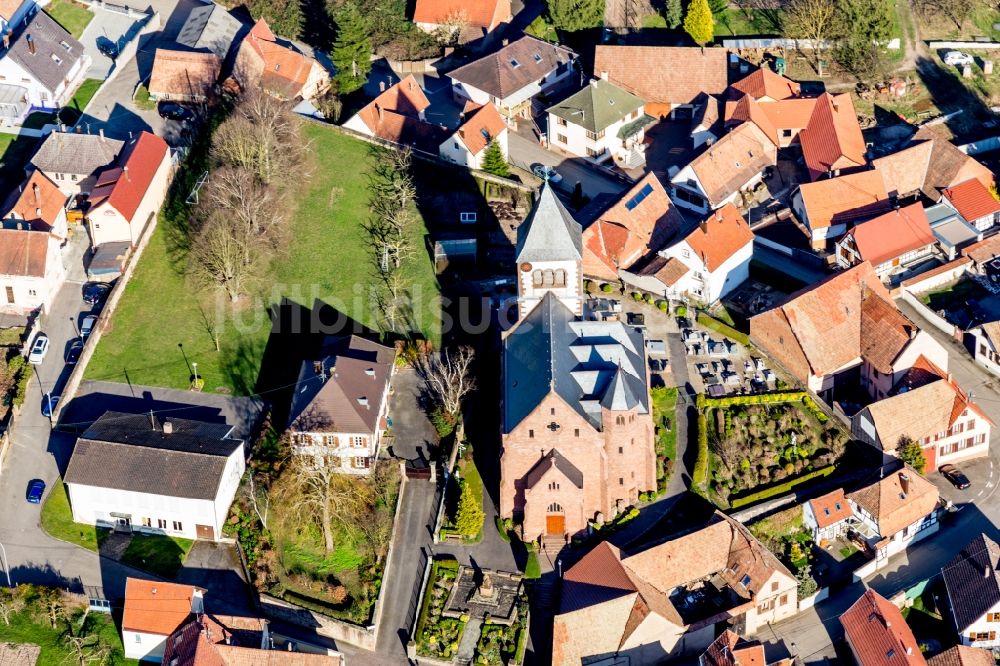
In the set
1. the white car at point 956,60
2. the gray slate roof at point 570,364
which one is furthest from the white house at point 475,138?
the white car at point 956,60

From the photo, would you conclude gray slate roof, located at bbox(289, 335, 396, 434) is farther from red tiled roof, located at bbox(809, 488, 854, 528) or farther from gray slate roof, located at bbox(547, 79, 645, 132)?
gray slate roof, located at bbox(547, 79, 645, 132)

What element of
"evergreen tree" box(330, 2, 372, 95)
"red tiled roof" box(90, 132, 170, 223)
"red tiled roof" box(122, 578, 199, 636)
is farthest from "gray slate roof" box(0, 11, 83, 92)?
"red tiled roof" box(122, 578, 199, 636)

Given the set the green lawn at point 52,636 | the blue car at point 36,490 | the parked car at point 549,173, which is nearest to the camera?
the green lawn at point 52,636

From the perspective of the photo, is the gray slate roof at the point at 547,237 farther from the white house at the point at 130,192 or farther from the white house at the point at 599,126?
the white house at the point at 130,192

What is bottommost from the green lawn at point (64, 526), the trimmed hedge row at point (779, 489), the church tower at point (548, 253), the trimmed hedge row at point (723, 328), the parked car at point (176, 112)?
the green lawn at point (64, 526)

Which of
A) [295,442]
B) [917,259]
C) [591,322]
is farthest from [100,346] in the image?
[917,259]

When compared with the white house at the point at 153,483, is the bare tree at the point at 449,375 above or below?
above
